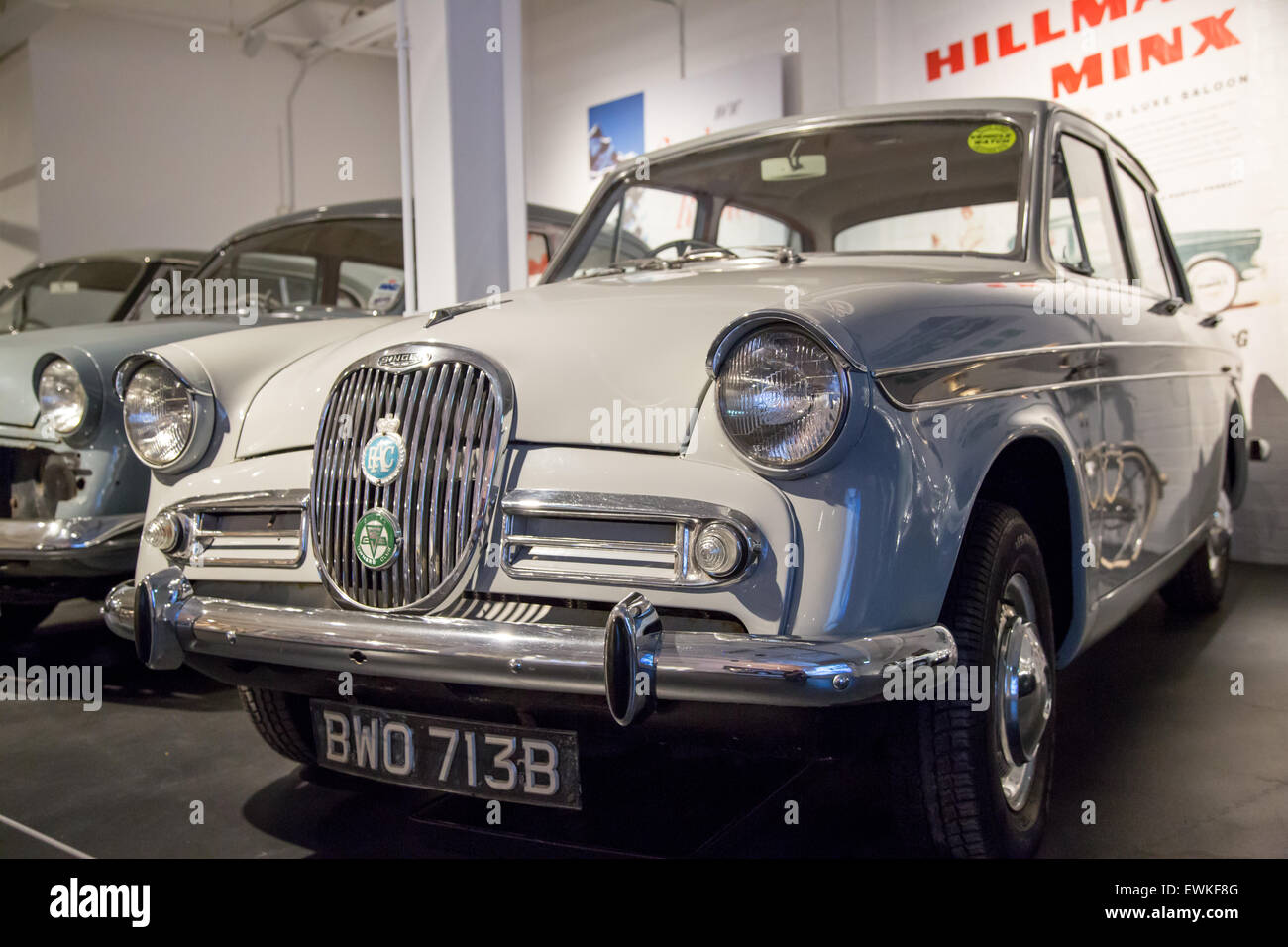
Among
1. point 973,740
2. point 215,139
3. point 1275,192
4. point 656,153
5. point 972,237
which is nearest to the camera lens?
point 973,740

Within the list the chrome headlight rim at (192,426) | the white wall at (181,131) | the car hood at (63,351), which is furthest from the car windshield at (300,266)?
the white wall at (181,131)

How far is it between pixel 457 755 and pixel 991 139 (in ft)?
6.25

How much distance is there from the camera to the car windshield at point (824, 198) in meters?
2.63

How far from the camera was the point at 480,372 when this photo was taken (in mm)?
1838

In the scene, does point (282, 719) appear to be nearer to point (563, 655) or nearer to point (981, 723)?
point (563, 655)

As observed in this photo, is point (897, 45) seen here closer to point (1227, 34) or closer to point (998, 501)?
point (1227, 34)

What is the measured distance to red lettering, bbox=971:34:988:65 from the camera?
5812mm

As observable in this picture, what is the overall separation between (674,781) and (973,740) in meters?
0.85

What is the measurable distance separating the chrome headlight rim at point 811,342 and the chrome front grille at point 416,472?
38 cm

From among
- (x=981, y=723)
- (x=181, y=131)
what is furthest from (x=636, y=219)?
(x=181, y=131)

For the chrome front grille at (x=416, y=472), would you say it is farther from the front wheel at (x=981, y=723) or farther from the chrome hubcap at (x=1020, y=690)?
the chrome hubcap at (x=1020, y=690)

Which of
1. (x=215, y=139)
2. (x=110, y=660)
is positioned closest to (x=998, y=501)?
(x=110, y=660)

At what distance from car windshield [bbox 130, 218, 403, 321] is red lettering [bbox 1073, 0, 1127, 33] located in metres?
3.58

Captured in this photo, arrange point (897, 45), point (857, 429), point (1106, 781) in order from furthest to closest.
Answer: point (897, 45)
point (1106, 781)
point (857, 429)
